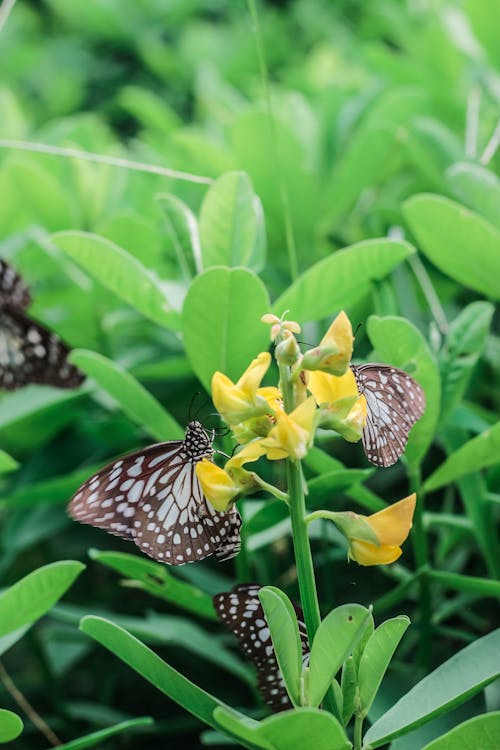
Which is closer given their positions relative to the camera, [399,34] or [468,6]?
[468,6]

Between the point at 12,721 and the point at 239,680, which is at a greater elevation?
the point at 12,721

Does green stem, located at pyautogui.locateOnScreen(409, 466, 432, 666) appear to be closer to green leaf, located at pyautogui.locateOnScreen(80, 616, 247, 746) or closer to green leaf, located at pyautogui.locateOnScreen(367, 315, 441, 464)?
green leaf, located at pyautogui.locateOnScreen(367, 315, 441, 464)

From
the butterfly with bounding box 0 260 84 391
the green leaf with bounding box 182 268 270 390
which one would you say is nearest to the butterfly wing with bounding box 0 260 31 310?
the butterfly with bounding box 0 260 84 391

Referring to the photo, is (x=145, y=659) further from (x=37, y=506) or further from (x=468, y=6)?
(x=468, y=6)

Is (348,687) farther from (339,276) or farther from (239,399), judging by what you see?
(339,276)

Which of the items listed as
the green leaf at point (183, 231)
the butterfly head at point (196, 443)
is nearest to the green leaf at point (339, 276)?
the green leaf at point (183, 231)

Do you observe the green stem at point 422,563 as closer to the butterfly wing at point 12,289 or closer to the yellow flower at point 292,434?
the yellow flower at point 292,434

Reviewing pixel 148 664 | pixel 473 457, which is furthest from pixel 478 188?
pixel 148 664

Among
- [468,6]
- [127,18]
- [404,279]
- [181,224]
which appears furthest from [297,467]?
[127,18]
